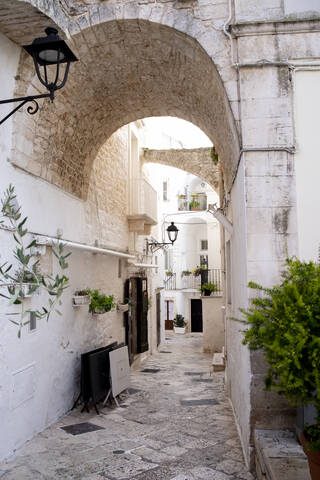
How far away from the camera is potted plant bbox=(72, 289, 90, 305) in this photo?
5.97 meters

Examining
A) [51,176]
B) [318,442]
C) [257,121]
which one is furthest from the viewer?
[51,176]

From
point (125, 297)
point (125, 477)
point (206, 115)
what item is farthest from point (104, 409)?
point (206, 115)

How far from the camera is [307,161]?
12.5 ft

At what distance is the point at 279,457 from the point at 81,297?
375 cm

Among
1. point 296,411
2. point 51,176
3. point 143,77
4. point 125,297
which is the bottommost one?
point 296,411

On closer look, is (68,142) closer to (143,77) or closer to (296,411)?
(143,77)

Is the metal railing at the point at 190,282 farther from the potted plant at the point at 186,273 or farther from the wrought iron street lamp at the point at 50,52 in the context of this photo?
the wrought iron street lamp at the point at 50,52

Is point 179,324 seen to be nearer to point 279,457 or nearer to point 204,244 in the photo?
point 204,244

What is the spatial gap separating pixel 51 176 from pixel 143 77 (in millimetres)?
1913

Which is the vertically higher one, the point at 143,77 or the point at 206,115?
the point at 143,77

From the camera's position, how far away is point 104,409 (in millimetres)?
6027

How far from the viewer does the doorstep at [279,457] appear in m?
2.83

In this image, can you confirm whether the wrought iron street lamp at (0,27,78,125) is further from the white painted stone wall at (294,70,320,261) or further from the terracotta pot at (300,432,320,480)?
the terracotta pot at (300,432,320,480)

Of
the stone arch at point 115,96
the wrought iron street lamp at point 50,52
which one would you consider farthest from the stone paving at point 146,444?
the wrought iron street lamp at point 50,52
